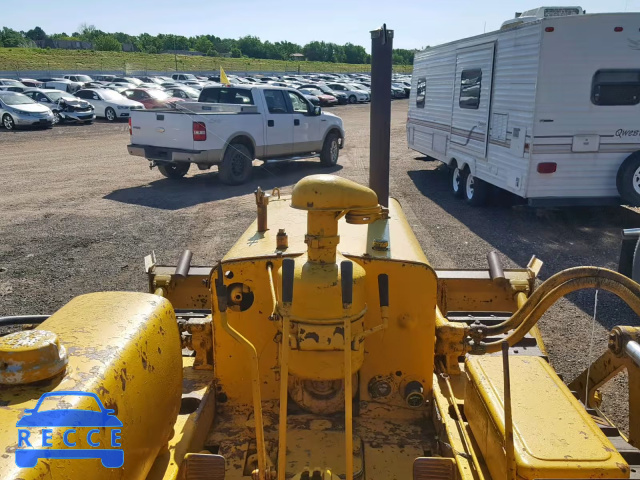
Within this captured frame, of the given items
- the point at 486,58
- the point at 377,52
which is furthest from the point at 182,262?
the point at 486,58

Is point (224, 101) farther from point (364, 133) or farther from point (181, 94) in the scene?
point (181, 94)

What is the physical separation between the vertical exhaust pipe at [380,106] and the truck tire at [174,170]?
10692 millimetres

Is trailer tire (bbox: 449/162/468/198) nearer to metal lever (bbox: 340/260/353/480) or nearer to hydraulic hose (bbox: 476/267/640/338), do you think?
hydraulic hose (bbox: 476/267/640/338)

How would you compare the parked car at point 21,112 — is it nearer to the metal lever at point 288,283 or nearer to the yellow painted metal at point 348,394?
the metal lever at point 288,283

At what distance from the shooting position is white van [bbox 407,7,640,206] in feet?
29.1

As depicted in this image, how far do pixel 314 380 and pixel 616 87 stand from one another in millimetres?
8208

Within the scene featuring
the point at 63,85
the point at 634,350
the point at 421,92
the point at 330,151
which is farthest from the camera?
the point at 63,85

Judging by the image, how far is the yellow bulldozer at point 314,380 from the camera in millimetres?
1973

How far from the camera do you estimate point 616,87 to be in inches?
358

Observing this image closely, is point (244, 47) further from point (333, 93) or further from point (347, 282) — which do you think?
point (347, 282)

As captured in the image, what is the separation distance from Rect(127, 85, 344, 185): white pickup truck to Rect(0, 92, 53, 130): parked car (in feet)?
40.2

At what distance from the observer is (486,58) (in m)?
10.8

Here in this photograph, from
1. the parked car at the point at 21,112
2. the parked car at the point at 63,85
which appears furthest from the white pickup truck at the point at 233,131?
the parked car at the point at 63,85

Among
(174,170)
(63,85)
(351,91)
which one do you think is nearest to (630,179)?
(174,170)
